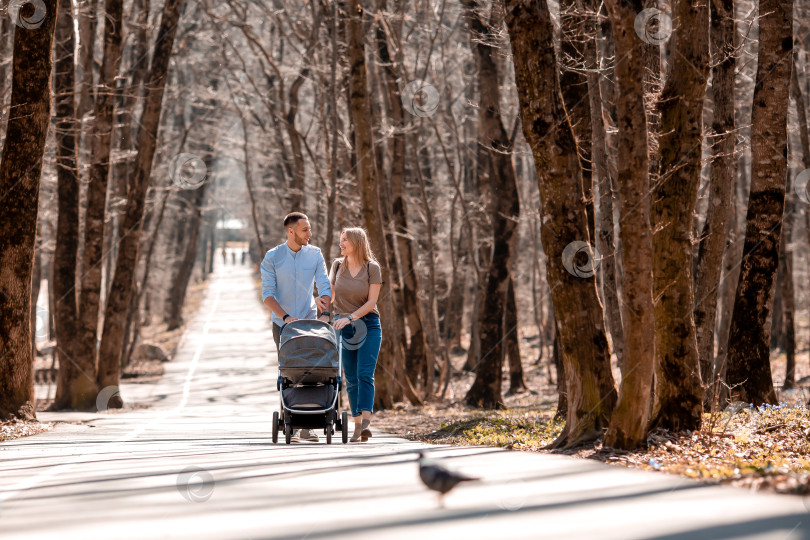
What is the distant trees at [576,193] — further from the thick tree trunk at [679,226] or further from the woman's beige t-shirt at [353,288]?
the woman's beige t-shirt at [353,288]

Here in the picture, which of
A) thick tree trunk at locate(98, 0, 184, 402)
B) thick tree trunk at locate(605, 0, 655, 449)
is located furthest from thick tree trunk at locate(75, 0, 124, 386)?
thick tree trunk at locate(605, 0, 655, 449)

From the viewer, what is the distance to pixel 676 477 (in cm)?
598

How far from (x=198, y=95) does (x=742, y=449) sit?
28209 millimetres

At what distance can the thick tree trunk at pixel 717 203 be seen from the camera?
13695mm

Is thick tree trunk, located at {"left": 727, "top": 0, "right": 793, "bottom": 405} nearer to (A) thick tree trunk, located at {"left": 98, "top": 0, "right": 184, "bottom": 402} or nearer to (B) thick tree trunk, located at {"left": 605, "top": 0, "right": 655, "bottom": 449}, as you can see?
(B) thick tree trunk, located at {"left": 605, "top": 0, "right": 655, "bottom": 449}

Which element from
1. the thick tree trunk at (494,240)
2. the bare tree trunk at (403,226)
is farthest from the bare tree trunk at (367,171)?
the bare tree trunk at (403,226)

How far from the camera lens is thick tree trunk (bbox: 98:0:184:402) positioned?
20.8 m

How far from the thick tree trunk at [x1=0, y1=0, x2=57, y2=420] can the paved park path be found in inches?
131

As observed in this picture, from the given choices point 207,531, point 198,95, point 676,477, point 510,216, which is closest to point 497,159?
point 510,216

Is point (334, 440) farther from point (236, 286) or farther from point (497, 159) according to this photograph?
point (236, 286)

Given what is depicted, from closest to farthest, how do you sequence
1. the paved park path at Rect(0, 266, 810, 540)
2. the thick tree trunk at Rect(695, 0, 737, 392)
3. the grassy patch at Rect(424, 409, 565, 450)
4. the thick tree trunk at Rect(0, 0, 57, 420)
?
the paved park path at Rect(0, 266, 810, 540), the grassy patch at Rect(424, 409, 565, 450), the thick tree trunk at Rect(0, 0, 57, 420), the thick tree trunk at Rect(695, 0, 737, 392)

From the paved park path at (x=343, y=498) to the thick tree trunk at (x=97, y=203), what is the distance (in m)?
10.9

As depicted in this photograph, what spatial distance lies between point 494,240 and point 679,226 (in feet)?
33.1

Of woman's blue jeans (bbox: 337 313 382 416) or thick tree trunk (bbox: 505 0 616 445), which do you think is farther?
woman's blue jeans (bbox: 337 313 382 416)
